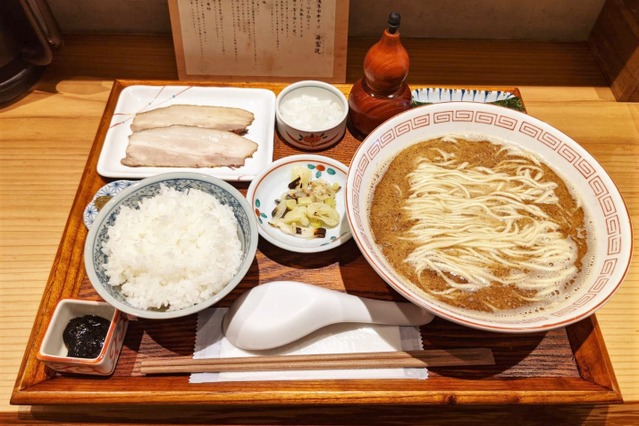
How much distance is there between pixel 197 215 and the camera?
1678 mm

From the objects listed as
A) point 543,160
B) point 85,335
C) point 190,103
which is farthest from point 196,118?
point 543,160

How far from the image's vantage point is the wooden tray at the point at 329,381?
1.47 m

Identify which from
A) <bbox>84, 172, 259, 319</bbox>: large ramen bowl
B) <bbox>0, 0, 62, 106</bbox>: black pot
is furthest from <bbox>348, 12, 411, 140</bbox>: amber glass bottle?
<bbox>0, 0, 62, 106</bbox>: black pot

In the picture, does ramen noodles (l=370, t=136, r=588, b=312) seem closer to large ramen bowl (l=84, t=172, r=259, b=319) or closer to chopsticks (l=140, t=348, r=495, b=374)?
chopsticks (l=140, t=348, r=495, b=374)

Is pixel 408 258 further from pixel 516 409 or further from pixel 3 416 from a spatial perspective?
pixel 3 416

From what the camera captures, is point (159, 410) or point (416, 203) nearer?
point (159, 410)

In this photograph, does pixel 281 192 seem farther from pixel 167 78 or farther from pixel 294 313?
pixel 167 78

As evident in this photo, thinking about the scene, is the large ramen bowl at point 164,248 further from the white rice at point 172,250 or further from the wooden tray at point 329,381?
the wooden tray at point 329,381

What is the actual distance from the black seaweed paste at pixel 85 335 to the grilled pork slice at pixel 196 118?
0.97 meters

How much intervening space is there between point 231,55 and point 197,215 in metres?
1.00

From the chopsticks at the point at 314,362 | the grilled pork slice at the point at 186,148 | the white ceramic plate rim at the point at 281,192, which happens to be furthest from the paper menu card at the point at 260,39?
the chopsticks at the point at 314,362

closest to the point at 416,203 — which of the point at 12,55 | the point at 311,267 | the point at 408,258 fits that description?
the point at 408,258

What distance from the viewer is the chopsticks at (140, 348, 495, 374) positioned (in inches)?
59.9

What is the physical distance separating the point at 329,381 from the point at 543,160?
1176 millimetres
